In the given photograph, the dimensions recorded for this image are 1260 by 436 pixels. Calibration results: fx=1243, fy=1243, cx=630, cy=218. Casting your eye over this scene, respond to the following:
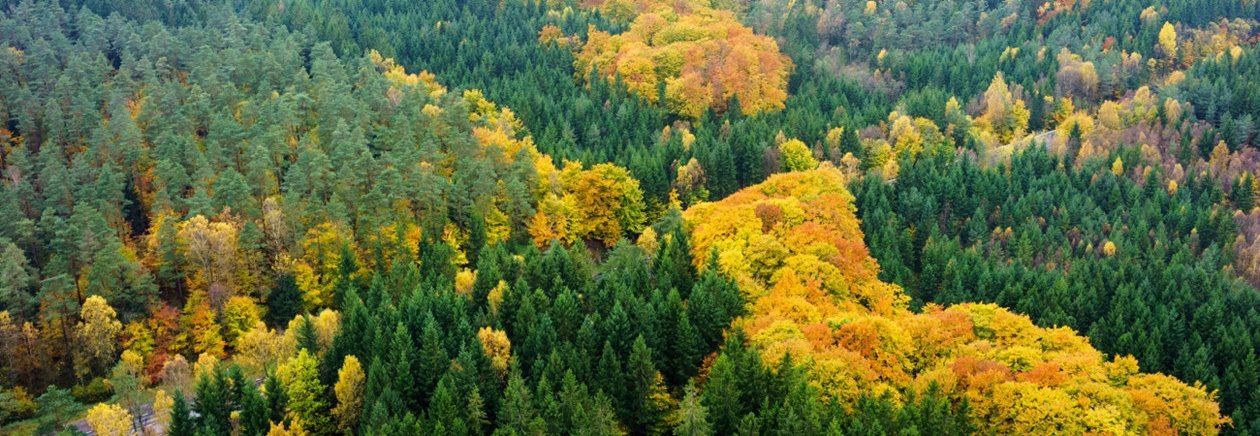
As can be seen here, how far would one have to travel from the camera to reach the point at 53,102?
134750 mm

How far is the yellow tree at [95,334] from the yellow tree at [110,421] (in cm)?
1638

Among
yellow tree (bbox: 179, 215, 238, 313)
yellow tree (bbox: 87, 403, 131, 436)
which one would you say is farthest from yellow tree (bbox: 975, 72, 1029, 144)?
yellow tree (bbox: 87, 403, 131, 436)

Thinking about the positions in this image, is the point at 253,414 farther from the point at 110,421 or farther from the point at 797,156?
the point at 797,156

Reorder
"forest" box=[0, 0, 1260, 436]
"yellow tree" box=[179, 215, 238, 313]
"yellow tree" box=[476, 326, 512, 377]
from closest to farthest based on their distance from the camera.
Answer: "forest" box=[0, 0, 1260, 436], "yellow tree" box=[476, 326, 512, 377], "yellow tree" box=[179, 215, 238, 313]

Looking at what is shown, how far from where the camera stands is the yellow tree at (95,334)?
10369cm

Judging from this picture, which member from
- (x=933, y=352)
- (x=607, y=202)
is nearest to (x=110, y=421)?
(x=933, y=352)

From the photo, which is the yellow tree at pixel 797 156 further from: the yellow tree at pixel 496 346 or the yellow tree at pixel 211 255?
the yellow tree at pixel 211 255

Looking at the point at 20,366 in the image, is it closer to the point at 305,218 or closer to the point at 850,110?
the point at 305,218

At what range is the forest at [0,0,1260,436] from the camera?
3526 inches

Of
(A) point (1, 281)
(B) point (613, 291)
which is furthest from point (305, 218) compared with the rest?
(B) point (613, 291)

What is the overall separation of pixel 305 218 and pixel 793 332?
5235 centimetres

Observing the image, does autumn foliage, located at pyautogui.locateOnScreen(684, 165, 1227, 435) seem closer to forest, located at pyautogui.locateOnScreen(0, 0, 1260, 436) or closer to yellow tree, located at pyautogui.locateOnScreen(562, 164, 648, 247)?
forest, located at pyautogui.locateOnScreen(0, 0, 1260, 436)

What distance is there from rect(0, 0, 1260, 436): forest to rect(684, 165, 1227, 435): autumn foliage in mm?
284

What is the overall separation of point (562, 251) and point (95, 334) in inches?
1570
